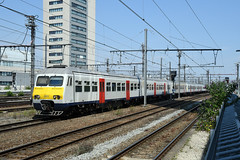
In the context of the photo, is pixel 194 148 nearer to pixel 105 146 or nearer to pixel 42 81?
pixel 105 146

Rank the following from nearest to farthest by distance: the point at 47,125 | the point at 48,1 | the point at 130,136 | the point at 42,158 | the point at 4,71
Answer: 1. the point at 42,158
2. the point at 130,136
3. the point at 47,125
4. the point at 4,71
5. the point at 48,1

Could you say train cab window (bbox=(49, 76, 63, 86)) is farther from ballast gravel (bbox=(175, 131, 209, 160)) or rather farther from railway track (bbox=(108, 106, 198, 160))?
ballast gravel (bbox=(175, 131, 209, 160))

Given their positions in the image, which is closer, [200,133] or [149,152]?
[149,152]

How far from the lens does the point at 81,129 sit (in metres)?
11.4

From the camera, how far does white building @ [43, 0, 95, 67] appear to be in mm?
84625

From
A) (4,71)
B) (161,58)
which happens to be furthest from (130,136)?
(4,71)

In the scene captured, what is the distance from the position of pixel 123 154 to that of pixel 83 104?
8.67 meters

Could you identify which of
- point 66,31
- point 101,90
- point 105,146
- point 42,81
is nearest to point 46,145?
point 105,146

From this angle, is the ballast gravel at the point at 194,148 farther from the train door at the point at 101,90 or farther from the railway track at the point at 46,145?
the train door at the point at 101,90

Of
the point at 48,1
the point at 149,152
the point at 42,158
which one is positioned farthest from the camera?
the point at 48,1

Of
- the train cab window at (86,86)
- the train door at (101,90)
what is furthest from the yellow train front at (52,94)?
the train door at (101,90)

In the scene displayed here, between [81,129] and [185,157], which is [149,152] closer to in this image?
[185,157]

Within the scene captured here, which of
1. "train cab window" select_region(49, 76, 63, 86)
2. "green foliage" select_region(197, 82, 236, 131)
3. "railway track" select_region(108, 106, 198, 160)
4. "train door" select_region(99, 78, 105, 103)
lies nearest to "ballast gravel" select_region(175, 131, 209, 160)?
"railway track" select_region(108, 106, 198, 160)

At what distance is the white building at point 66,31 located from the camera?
8462cm
